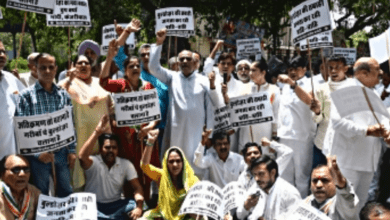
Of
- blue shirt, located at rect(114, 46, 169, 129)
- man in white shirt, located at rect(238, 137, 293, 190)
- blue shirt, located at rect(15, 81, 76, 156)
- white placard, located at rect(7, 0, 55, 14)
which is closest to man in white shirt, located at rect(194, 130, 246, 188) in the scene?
man in white shirt, located at rect(238, 137, 293, 190)

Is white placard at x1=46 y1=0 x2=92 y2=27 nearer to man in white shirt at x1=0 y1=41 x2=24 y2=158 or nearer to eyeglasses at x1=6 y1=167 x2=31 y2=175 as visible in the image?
man in white shirt at x1=0 y1=41 x2=24 y2=158

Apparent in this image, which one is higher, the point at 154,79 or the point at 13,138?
the point at 154,79

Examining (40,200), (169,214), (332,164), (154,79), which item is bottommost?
(169,214)

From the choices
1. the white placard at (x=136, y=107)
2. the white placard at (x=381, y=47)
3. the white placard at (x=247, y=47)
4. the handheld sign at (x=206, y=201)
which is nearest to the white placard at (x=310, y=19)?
the white placard at (x=381, y=47)

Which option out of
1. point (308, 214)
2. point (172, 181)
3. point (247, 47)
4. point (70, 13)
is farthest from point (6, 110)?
point (247, 47)

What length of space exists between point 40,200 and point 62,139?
0.55 m

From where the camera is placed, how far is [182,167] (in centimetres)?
614

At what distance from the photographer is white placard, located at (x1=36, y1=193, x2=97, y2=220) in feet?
16.9

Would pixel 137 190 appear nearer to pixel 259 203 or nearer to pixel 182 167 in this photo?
pixel 182 167

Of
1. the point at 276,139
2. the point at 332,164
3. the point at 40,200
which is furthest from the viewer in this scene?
the point at 276,139

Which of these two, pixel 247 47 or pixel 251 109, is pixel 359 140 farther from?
pixel 247 47

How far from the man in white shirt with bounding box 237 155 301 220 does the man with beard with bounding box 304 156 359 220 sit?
0.39 metres

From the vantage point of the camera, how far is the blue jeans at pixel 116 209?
21.1 ft

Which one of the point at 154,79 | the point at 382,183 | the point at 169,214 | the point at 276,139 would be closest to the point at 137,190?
the point at 169,214
